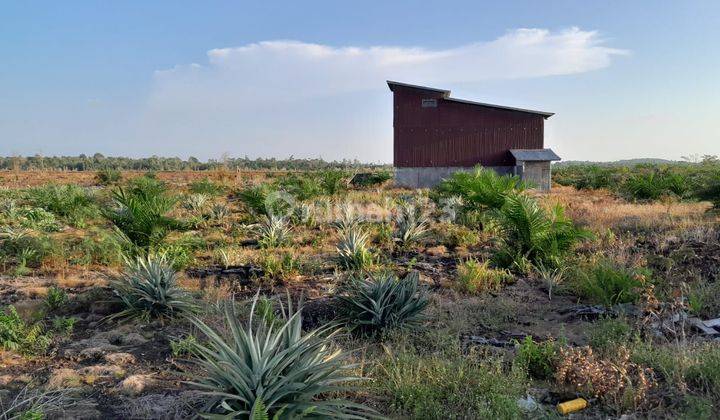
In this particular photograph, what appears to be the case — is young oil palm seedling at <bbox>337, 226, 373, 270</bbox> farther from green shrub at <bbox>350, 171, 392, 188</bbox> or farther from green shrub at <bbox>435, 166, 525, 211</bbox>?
green shrub at <bbox>350, 171, 392, 188</bbox>

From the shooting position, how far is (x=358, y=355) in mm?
4238

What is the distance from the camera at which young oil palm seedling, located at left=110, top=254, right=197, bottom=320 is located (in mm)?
5230

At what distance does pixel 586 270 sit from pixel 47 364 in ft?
20.3

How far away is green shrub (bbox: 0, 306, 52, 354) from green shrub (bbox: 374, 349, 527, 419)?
2889 mm

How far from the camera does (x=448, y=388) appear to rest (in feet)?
11.2

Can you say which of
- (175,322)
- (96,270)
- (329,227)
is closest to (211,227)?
(329,227)

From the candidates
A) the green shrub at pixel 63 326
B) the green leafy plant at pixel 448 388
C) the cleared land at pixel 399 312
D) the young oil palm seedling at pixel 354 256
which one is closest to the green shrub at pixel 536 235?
the cleared land at pixel 399 312

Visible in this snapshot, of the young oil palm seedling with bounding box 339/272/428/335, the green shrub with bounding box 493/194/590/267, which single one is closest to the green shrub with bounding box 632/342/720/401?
the young oil palm seedling with bounding box 339/272/428/335

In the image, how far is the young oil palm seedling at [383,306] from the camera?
480cm

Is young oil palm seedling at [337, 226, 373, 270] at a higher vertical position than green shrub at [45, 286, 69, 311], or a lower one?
higher

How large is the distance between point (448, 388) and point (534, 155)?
25249mm

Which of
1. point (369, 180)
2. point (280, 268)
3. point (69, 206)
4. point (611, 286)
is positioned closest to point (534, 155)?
point (369, 180)

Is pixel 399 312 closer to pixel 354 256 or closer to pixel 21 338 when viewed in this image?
pixel 354 256

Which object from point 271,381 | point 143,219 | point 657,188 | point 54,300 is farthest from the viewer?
point 657,188
